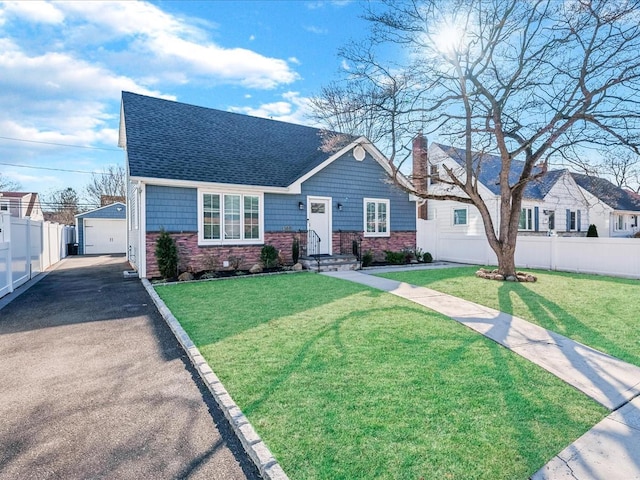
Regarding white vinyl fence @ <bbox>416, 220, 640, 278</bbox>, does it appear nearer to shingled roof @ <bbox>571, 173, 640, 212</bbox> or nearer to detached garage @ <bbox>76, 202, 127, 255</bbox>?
shingled roof @ <bbox>571, 173, 640, 212</bbox>

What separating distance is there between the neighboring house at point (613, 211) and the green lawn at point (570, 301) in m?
18.1

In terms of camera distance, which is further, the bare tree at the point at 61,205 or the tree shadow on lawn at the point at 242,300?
the bare tree at the point at 61,205

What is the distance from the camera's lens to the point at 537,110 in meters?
10.5

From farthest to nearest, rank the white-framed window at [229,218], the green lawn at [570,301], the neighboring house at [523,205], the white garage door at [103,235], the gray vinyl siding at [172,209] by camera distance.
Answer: the white garage door at [103,235] < the neighboring house at [523,205] < the white-framed window at [229,218] < the gray vinyl siding at [172,209] < the green lawn at [570,301]

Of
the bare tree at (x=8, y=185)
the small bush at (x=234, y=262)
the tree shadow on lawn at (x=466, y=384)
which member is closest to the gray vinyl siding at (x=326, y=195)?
the small bush at (x=234, y=262)

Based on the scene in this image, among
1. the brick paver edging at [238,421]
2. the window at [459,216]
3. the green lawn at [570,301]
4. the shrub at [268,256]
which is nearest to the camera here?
the brick paver edging at [238,421]

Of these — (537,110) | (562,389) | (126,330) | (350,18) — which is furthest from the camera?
(350,18)

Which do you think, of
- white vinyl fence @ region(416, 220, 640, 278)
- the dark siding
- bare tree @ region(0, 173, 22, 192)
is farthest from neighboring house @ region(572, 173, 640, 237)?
bare tree @ region(0, 173, 22, 192)

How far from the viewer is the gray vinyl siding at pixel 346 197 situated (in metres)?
13.1

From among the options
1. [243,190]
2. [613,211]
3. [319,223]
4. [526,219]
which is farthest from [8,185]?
[613,211]

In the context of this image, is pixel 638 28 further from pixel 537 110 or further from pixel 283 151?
pixel 283 151

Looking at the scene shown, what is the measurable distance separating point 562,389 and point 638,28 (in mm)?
10183

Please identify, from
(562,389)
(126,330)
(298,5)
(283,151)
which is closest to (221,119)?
(283,151)

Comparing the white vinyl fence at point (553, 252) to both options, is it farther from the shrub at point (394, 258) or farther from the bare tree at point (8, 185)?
the bare tree at point (8, 185)
